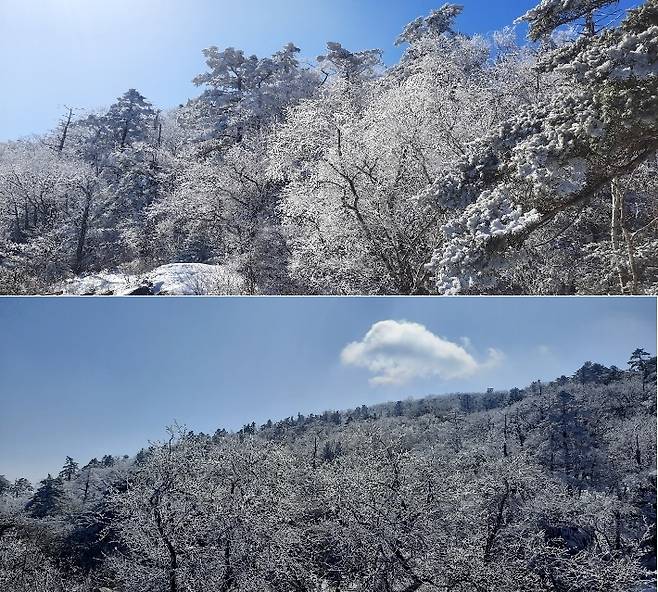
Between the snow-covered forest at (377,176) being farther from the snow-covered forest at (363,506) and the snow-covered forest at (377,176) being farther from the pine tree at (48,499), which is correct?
the pine tree at (48,499)

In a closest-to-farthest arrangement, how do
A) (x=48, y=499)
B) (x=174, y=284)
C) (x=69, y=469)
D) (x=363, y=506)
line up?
(x=69, y=469)
(x=48, y=499)
(x=363, y=506)
(x=174, y=284)

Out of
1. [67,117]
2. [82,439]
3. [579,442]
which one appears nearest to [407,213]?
[579,442]

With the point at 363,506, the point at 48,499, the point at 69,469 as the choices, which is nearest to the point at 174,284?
the point at 48,499

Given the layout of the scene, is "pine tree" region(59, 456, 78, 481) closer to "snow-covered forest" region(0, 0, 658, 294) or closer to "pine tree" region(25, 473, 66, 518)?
"pine tree" region(25, 473, 66, 518)

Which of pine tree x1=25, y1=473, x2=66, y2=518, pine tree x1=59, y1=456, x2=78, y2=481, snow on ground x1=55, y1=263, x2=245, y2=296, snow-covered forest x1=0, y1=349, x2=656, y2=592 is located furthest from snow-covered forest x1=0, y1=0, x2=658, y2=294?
pine tree x1=59, y1=456, x2=78, y2=481

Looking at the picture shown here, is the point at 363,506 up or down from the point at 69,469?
down

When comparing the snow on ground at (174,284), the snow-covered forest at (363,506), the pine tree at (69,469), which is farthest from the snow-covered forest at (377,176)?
the pine tree at (69,469)

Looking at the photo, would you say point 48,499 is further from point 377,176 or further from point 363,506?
point 377,176

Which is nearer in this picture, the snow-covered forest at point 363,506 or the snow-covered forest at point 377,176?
the snow-covered forest at point 363,506
